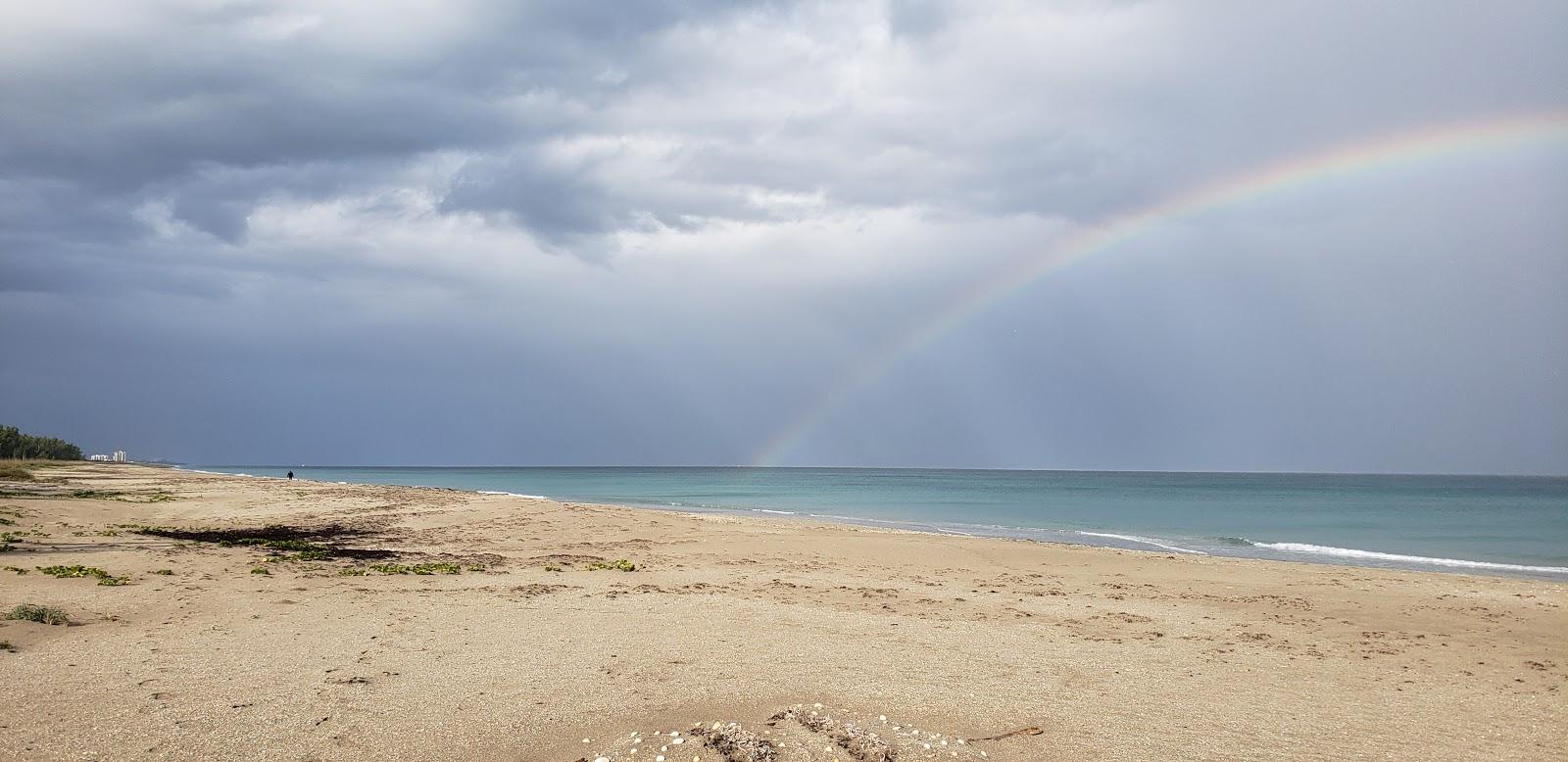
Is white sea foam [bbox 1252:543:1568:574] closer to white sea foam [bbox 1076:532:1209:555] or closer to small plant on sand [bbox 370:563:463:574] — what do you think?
white sea foam [bbox 1076:532:1209:555]

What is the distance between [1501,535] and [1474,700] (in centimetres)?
4204

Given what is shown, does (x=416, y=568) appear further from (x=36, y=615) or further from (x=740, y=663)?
(x=740, y=663)

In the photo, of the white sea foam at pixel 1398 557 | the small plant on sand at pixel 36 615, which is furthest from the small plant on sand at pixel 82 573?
the white sea foam at pixel 1398 557

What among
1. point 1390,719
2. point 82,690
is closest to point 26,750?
point 82,690

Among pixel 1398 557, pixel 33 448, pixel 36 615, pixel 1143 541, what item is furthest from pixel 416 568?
pixel 33 448

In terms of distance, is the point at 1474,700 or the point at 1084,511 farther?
the point at 1084,511

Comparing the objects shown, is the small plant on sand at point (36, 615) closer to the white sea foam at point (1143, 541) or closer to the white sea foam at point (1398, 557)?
the white sea foam at point (1143, 541)

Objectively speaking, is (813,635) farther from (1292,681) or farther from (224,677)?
(224,677)

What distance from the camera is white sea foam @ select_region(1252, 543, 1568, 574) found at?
26.4 meters

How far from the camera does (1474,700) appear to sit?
8.91 metres

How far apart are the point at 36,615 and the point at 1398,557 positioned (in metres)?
36.4

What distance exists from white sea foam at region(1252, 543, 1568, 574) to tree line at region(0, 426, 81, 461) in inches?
4314

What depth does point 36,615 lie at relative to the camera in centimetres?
941

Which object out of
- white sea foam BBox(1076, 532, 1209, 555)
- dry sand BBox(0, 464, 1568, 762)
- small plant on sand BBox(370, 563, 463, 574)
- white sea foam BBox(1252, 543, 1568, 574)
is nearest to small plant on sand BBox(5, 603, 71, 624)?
dry sand BBox(0, 464, 1568, 762)
